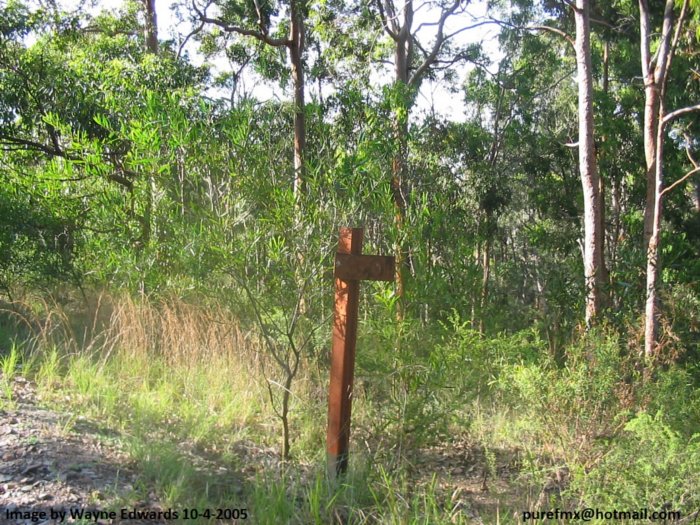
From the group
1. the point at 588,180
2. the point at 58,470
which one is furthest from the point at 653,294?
the point at 58,470

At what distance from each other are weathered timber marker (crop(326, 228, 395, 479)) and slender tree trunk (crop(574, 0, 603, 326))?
4.69 m

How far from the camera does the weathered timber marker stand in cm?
394

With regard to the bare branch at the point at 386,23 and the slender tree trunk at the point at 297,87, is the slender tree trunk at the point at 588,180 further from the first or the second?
the bare branch at the point at 386,23

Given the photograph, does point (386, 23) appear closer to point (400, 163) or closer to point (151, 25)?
point (151, 25)

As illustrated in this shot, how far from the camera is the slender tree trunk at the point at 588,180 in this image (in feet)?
26.1

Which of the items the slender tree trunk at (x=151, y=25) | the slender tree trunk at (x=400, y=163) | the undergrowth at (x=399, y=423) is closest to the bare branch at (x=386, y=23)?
the slender tree trunk at (x=400, y=163)

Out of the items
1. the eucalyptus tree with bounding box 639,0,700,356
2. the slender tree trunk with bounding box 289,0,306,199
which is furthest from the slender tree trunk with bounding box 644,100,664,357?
the slender tree trunk with bounding box 289,0,306,199

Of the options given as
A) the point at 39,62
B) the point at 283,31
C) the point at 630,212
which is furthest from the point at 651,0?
the point at 39,62

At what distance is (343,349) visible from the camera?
3.99 meters

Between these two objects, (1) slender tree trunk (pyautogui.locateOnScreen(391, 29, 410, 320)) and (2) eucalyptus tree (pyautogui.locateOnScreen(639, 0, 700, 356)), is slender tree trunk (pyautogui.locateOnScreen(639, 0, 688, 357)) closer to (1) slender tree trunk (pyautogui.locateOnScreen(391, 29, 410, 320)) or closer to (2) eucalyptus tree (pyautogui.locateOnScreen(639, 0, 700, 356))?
(2) eucalyptus tree (pyautogui.locateOnScreen(639, 0, 700, 356))

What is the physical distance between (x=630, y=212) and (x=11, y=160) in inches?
432

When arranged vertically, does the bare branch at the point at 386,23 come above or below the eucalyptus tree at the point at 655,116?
above

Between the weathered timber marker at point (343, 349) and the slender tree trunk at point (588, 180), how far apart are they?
15.4ft

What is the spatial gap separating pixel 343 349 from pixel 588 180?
5329mm
